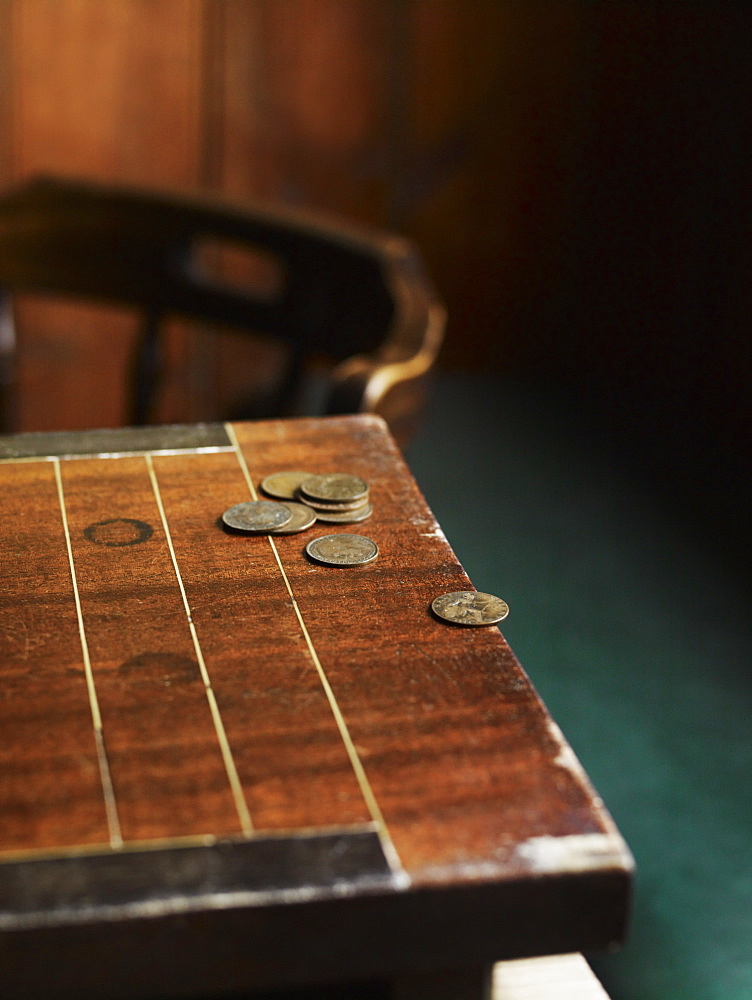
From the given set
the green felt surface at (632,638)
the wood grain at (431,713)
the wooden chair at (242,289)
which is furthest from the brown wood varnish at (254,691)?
the green felt surface at (632,638)

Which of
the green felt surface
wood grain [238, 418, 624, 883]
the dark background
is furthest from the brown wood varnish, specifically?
the dark background

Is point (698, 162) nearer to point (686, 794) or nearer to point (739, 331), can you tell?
point (739, 331)

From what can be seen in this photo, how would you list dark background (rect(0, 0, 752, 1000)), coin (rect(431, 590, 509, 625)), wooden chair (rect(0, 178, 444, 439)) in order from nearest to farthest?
1. coin (rect(431, 590, 509, 625))
2. wooden chair (rect(0, 178, 444, 439))
3. dark background (rect(0, 0, 752, 1000))

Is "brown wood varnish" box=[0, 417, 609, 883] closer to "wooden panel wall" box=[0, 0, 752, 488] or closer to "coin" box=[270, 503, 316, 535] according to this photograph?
"coin" box=[270, 503, 316, 535]

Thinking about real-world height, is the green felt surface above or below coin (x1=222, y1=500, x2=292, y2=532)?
below

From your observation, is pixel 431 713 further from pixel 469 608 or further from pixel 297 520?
pixel 297 520

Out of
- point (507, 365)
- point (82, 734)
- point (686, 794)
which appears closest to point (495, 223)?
point (507, 365)
